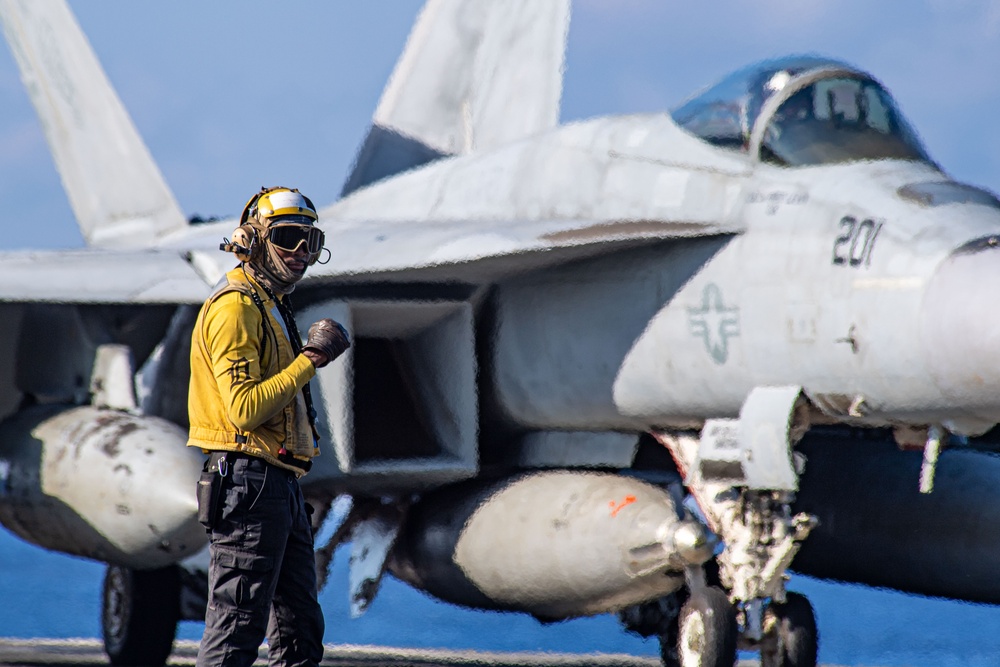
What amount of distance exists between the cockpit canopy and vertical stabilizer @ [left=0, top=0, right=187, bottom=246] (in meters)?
5.06

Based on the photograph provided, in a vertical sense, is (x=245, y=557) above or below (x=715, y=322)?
below

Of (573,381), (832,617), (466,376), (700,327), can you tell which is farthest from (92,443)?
(832,617)

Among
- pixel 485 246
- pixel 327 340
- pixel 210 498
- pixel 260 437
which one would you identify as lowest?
pixel 210 498

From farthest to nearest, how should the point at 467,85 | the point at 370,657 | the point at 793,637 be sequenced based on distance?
the point at 467,85, the point at 370,657, the point at 793,637

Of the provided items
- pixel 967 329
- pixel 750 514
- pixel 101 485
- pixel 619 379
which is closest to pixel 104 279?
pixel 101 485

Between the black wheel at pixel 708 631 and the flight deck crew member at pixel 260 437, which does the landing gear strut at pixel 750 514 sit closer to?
the black wheel at pixel 708 631

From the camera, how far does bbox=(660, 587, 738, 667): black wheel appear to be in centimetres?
527

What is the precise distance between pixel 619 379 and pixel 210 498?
2.64 m

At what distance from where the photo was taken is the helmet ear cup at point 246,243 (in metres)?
3.91

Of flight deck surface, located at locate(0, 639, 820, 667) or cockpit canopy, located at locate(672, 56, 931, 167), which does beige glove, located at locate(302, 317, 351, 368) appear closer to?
cockpit canopy, located at locate(672, 56, 931, 167)

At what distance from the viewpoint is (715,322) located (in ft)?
18.2

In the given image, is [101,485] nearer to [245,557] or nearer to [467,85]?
[245,557]

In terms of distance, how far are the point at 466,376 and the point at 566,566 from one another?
99 centimetres

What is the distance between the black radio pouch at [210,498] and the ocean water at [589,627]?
5.42 meters
